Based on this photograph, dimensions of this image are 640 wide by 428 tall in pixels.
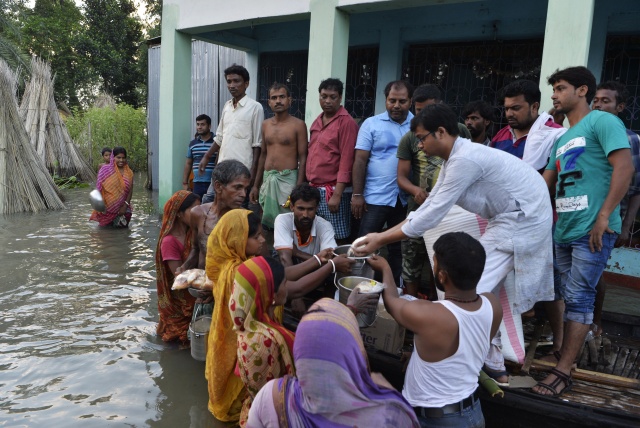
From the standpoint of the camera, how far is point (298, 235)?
4.28 m

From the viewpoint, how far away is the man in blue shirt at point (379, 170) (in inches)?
181

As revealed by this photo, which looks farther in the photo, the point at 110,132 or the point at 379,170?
the point at 110,132

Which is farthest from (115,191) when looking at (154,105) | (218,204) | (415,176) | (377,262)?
(377,262)

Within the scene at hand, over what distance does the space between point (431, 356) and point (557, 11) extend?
3891 mm

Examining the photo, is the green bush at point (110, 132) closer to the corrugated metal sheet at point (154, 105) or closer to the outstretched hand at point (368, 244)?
the corrugated metal sheet at point (154, 105)

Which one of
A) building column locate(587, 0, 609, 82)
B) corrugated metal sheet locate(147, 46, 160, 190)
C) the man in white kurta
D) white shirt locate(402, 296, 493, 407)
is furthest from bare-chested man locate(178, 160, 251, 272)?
corrugated metal sheet locate(147, 46, 160, 190)

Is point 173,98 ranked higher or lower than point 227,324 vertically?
higher

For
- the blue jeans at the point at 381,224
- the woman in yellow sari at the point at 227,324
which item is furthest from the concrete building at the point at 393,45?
the woman in yellow sari at the point at 227,324

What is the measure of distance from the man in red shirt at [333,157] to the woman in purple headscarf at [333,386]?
2624 millimetres

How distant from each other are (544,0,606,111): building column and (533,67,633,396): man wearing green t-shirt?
1.62m

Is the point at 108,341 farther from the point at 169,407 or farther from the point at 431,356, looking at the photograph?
the point at 431,356

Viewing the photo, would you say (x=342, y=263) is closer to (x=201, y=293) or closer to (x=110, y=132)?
(x=201, y=293)

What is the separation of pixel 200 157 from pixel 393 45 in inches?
141

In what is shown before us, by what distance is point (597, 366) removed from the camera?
139 inches
